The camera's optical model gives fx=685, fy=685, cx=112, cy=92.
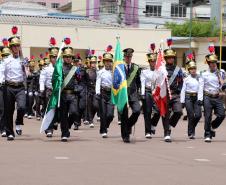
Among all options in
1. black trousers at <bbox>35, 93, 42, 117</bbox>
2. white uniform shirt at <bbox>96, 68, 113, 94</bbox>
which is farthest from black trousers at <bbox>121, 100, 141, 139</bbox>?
black trousers at <bbox>35, 93, 42, 117</bbox>

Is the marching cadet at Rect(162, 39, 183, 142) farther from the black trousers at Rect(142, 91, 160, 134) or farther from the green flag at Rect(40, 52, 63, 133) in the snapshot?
the green flag at Rect(40, 52, 63, 133)

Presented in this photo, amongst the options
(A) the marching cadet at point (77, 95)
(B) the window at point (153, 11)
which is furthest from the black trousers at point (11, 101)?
(B) the window at point (153, 11)

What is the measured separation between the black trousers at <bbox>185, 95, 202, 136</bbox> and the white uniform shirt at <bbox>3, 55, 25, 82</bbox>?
4806 mm

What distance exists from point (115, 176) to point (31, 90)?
56.1 ft

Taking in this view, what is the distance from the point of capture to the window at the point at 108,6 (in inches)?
3236

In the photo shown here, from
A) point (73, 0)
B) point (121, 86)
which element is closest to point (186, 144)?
point (121, 86)

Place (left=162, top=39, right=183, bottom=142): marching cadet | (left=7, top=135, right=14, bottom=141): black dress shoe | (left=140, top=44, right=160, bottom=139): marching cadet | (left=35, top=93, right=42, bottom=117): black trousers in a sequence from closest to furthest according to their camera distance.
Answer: (left=7, top=135, right=14, bottom=141): black dress shoe → (left=162, top=39, right=183, bottom=142): marching cadet → (left=140, top=44, right=160, bottom=139): marching cadet → (left=35, top=93, right=42, bottom=117): black trousers

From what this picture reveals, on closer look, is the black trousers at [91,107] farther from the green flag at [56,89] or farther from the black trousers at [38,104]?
the green flag at [56,89]

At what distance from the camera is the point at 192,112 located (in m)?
18.2

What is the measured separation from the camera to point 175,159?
12.6m

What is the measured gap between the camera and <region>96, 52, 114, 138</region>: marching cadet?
16984 mm

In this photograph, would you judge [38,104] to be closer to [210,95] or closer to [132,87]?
[132,87]

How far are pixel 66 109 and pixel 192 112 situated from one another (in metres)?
4.02

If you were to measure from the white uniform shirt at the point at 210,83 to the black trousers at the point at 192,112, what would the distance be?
133cm
